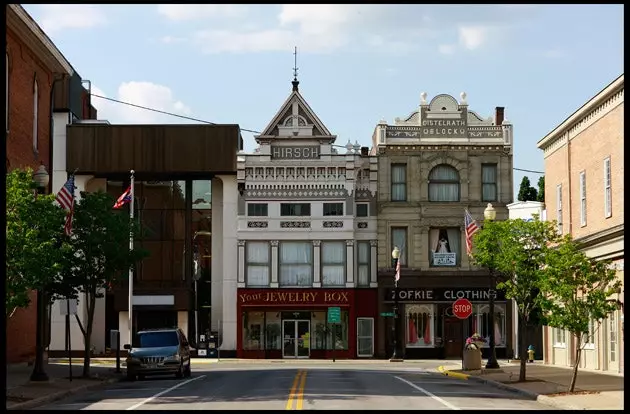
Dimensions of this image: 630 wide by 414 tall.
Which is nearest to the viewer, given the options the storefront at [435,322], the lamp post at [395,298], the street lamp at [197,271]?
the lamp post at [395,298]

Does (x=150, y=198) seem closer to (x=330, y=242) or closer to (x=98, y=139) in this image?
(x=98, y=139)

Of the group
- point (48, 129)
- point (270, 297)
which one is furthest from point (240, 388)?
point (270, 297)

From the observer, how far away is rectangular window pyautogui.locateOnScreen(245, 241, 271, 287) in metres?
69.4

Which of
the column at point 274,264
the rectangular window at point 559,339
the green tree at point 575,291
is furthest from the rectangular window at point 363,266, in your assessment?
the green tree at point 575,291

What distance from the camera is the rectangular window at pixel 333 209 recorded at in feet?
229

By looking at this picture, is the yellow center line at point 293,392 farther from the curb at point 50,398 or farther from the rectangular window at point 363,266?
the rectangular window at point 363,266

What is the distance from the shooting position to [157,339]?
42812 millimetres

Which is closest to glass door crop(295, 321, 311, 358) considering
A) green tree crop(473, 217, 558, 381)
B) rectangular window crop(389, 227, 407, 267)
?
rectangular window crop(389, 227, 407, 267)

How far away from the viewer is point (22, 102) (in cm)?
5066

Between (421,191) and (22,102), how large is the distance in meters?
26.5

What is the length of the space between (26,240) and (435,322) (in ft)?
136

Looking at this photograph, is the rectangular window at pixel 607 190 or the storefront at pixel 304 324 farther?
the storefront at pixel 304 324

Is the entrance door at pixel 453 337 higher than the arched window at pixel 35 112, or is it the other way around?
the arched window at pixel 35 112

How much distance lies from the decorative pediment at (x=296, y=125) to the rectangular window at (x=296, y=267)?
6.19 metres
